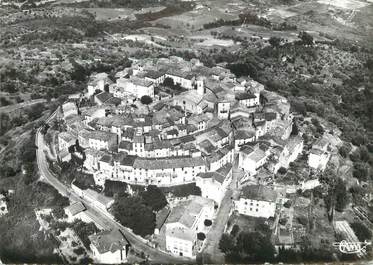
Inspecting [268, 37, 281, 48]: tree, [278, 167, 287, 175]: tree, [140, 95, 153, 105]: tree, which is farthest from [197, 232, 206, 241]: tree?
[268, 37, 281, 48]: tree

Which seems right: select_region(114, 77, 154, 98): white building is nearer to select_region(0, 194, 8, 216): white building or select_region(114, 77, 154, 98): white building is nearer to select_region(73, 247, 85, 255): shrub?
select_region(0, 194, 8, 216): white building

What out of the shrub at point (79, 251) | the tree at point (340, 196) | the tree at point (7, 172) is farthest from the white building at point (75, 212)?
the tree at point (340, 196)

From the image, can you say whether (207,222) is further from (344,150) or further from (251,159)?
(344,150)

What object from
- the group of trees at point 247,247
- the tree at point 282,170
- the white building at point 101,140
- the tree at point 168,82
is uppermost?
the tree at point 168,82

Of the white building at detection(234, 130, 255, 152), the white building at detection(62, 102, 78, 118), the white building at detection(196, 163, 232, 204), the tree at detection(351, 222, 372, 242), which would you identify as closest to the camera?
the white building at detection(196, 163, 232, 204)

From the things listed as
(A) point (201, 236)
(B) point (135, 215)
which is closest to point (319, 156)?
(A) point (201, 236)

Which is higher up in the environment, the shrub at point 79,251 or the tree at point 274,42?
the shrub at point 79,251

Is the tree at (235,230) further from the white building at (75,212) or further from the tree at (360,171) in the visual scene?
the tree at (360,171)
